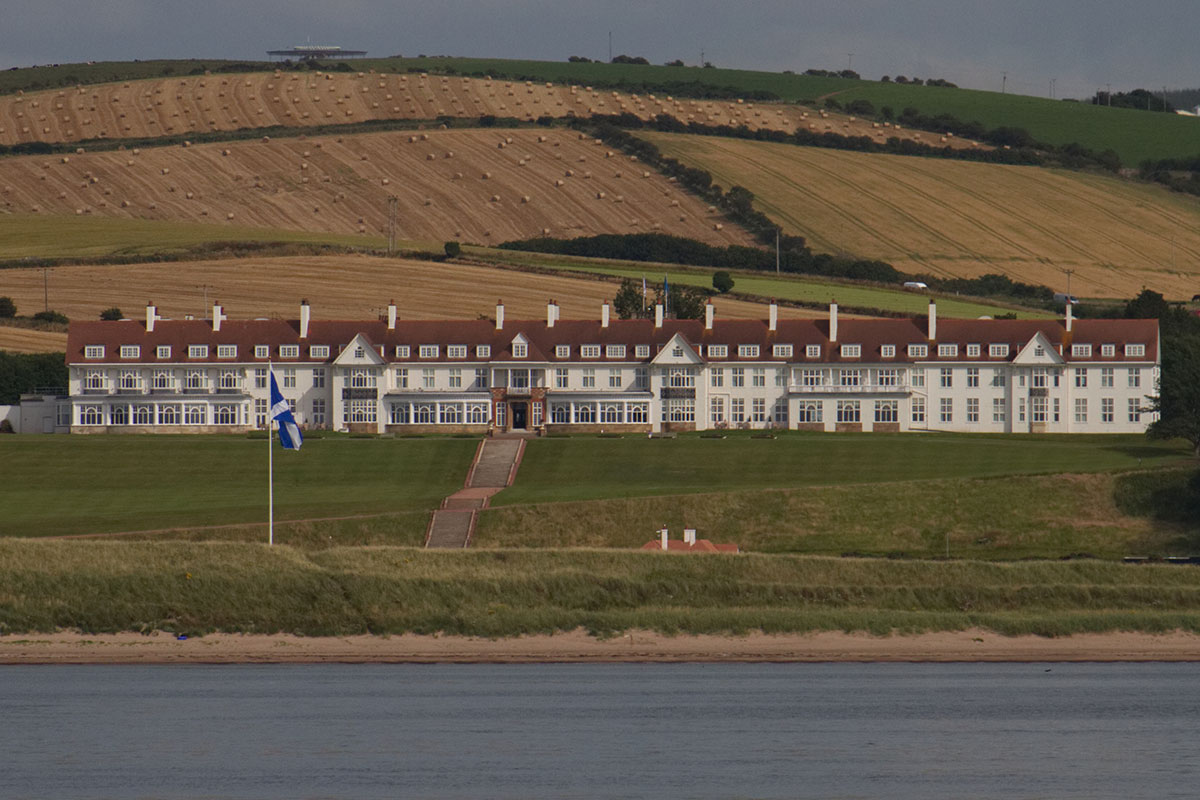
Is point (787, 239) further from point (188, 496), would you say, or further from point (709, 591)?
point (709, 591)

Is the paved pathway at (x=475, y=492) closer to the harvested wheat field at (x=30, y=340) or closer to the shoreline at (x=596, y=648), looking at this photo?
the shoreline at (x=596, y=648)

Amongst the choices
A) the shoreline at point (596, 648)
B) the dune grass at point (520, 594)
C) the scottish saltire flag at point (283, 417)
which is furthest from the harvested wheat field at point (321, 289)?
the shoreline at point (596, 648)

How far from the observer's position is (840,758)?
3872 centimetres

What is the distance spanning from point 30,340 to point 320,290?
24821 mm

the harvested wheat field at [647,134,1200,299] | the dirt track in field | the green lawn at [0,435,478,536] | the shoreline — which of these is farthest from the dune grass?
the harvested wheat field at [647,134,1200,299]

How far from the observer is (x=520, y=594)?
54.8 m

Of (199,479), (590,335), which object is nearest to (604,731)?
(199,479)

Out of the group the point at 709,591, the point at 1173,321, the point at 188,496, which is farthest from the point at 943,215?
the point at 709,591

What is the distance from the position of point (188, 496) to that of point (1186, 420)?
52077 millimetres

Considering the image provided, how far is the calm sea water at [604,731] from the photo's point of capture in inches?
1441

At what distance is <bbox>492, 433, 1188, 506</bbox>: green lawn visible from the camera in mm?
88312

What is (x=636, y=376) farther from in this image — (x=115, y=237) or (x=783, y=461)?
(x=115, y=237)

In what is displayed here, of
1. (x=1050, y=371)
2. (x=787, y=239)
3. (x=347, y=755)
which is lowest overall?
(x=347, y=755)

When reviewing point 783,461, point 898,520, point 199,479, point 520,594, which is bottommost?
point 898,520
